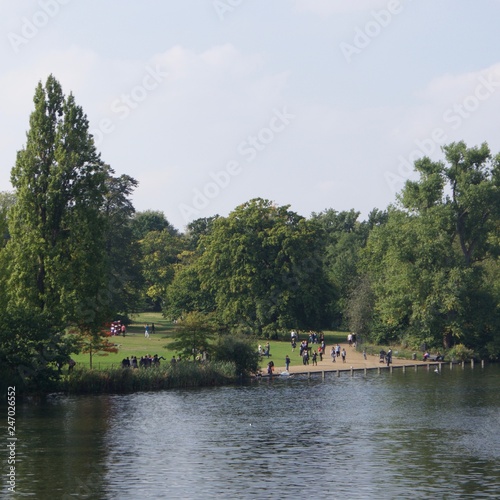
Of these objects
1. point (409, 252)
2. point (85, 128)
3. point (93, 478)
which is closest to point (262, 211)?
point (409, 252)

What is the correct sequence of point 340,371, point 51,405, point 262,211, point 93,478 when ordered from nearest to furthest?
point 93,478 → point 51,405 → point 340,371 → point 262,211

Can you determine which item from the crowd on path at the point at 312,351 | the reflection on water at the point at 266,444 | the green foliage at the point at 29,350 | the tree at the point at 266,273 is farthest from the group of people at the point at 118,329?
the green foliage at the point at 29,350

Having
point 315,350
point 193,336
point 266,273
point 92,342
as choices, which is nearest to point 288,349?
point 315,350

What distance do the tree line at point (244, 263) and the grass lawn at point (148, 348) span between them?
2.66 metres

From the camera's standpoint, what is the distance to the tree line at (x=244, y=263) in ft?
204

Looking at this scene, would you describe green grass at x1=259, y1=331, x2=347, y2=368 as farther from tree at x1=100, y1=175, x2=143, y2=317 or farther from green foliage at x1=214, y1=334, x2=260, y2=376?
tree at x1=100, y1=175, x2=143, y2=317

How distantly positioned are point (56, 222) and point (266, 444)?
26.2m

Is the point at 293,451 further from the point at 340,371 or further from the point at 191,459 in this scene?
the point at 340,371

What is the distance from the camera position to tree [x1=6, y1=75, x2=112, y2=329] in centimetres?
6191

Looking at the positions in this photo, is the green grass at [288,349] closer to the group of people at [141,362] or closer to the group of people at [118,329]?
the group of people at [141,362]

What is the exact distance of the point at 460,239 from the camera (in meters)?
93.8

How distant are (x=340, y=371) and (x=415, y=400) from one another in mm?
17069

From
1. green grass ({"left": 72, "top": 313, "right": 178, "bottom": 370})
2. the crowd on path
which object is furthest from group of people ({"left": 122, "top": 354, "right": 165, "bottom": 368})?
the crowd on path

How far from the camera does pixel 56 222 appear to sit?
63250 mm
